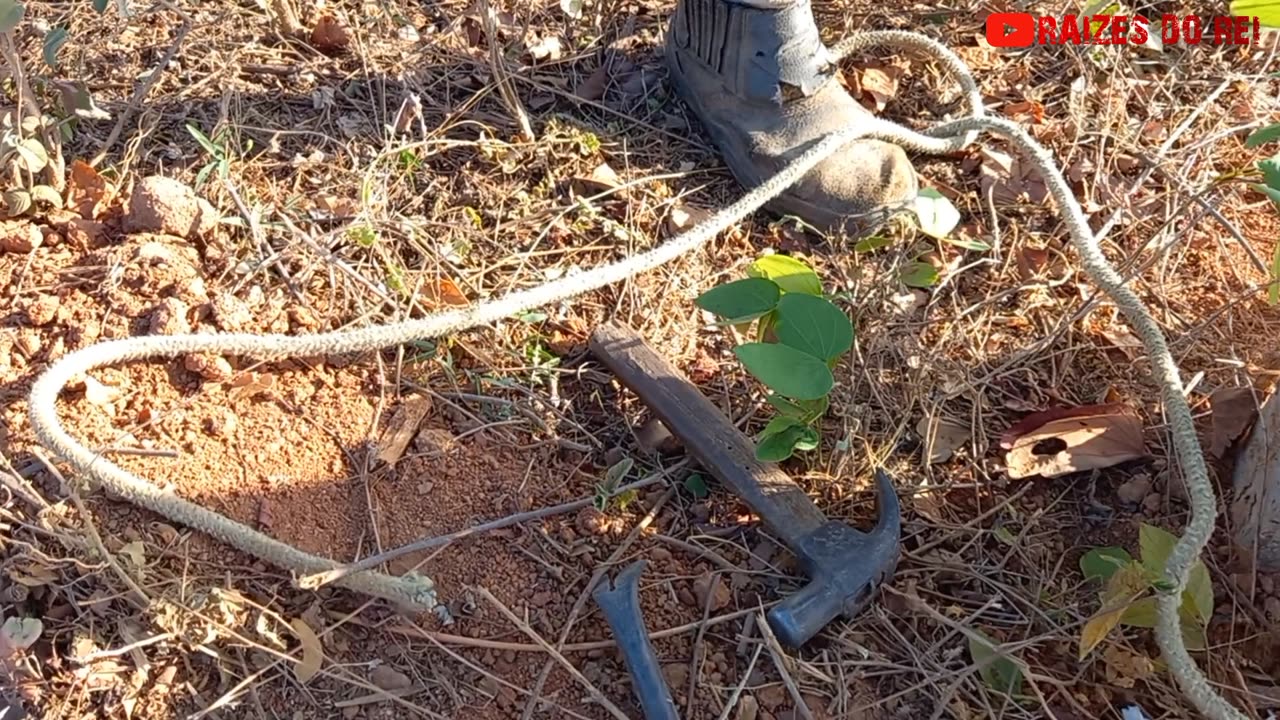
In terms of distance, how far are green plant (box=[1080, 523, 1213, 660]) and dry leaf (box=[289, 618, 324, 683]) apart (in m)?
0.87

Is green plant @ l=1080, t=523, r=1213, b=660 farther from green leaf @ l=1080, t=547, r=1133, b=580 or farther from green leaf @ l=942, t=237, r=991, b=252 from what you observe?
green leaf @ l=942, t=237, r=991, b=252

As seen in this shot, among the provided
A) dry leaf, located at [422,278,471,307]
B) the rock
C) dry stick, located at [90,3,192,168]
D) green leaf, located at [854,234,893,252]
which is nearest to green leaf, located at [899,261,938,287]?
green leaf, located at [854,234,893,252]

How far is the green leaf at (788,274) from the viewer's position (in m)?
1.38

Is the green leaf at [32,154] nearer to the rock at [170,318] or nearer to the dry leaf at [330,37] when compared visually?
the rock at [170,318]

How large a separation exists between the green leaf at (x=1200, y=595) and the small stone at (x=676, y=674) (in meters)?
0.59

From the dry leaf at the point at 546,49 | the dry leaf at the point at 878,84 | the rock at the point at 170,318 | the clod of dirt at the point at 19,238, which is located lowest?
the rock at the point at 170,318

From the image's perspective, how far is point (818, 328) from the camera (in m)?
1.27

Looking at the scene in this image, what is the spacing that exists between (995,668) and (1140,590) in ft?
0.63

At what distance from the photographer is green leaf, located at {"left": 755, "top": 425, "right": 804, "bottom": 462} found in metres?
1.31

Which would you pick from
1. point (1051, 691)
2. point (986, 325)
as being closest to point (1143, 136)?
point (986, 325)

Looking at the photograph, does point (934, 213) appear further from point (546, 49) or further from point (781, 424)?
point (546, 49)

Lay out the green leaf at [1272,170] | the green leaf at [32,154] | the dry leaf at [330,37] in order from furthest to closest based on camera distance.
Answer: the dry leaf at [330,37]
the green leaf at [32,154]
the green leaf at [1272,170]

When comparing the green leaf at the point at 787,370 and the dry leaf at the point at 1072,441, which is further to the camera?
the dry leaf at the point at 1072,441

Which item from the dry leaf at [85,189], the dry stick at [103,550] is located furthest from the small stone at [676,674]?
the dry leaf at [85,189]
